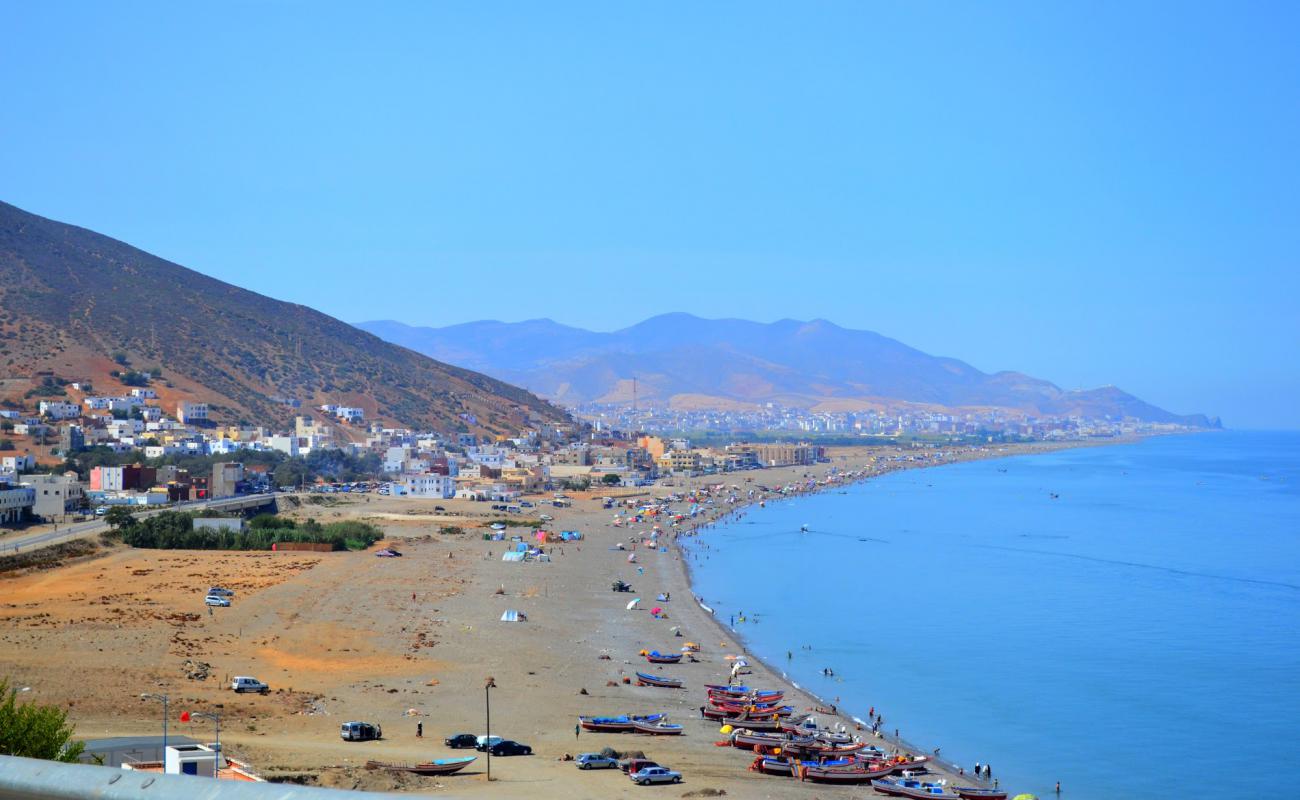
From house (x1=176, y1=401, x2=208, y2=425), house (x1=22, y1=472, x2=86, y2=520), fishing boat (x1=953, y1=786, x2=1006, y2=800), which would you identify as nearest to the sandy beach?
fishing boat (x1=953, y1=786, x2=1006, y2=800)

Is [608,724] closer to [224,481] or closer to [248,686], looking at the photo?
[248,686]

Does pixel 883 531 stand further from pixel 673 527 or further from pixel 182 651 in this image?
pixel 182 651

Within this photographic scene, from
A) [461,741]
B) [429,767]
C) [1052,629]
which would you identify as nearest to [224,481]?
[1052,629]

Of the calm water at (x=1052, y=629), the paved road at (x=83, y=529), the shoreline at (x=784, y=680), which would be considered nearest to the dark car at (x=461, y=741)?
the shoreline at (x=784, y=680)

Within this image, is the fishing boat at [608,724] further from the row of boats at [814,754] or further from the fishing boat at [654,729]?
the row of boats at [814,754]

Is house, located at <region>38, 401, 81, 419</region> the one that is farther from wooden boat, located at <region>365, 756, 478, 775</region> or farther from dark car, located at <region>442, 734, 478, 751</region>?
wooden boat, located at <region>365, 756, 478, 775</region>

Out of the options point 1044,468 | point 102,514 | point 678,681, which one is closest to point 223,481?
point 102,514

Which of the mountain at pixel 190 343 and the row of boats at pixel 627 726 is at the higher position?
the mountain at pixel 190 343

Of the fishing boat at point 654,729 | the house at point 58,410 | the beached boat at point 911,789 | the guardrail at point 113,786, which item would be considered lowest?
the beached boat at point 911,789
